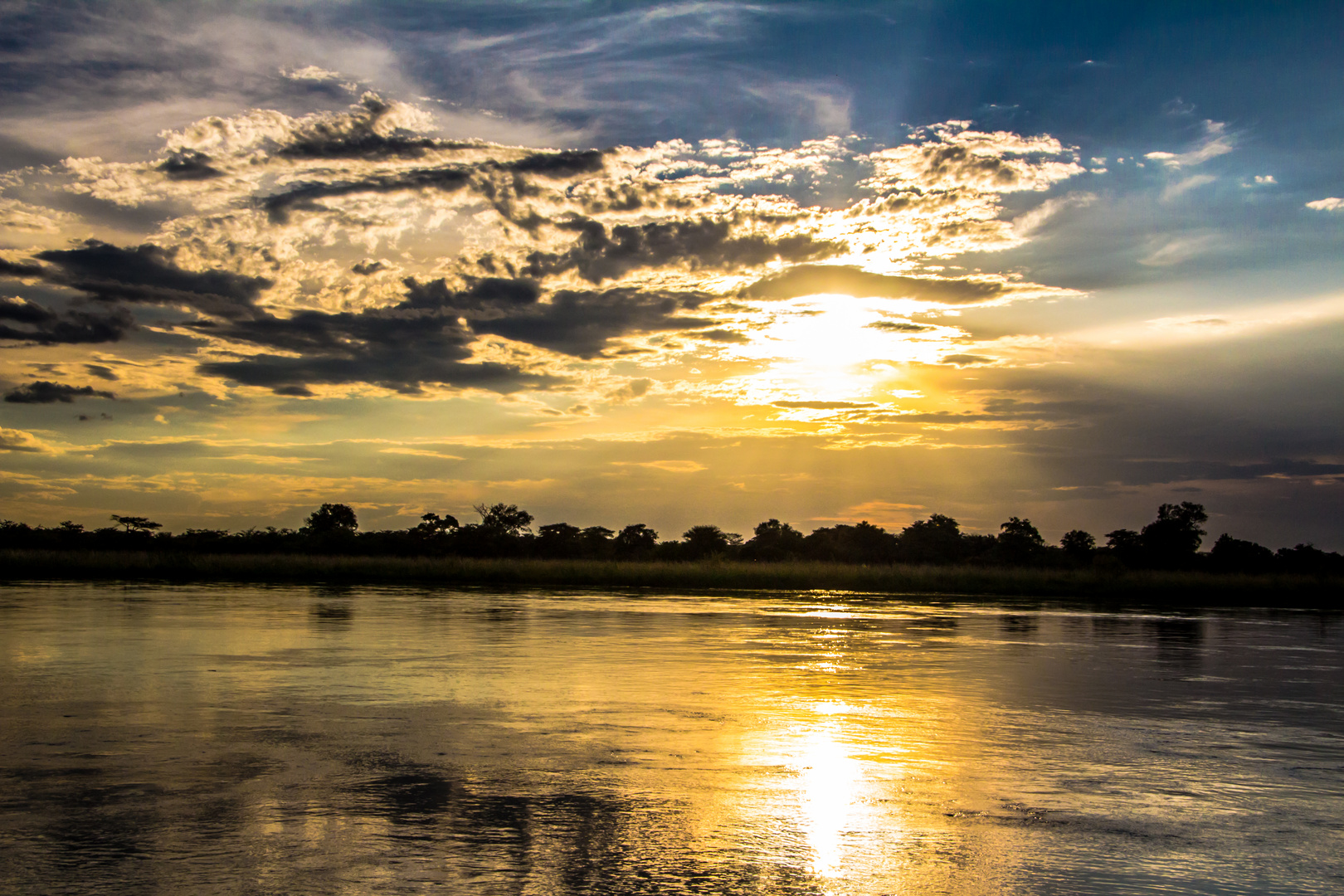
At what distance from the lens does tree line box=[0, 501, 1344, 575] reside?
87688 millimetres

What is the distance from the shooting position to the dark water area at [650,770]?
20.2 ft

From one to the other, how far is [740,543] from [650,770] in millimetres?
98898

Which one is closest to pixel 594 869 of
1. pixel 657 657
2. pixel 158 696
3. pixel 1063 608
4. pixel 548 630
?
pixel 158 696

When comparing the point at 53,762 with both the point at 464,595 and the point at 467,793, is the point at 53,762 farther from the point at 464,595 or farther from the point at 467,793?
the point at 464,595

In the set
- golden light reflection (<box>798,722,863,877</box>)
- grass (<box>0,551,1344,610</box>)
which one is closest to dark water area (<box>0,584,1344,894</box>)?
golden light reflection (<box>798,722,863,877</box>)

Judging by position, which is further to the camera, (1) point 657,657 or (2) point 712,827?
(1) point 657,657

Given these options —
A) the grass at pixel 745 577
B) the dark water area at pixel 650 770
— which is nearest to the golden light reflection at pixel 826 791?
the dark water area at pixel 650 770

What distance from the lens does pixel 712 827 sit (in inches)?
277

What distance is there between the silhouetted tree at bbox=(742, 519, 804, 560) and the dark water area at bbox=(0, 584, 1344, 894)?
253 feet

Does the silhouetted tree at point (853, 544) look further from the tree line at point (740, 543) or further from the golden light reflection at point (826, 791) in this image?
the golden light reflection at point (826, 791)

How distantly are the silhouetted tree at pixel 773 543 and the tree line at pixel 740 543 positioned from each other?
0.58 feet

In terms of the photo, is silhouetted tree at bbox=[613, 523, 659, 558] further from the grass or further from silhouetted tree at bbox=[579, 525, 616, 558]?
the grass

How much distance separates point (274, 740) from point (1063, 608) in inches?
1491

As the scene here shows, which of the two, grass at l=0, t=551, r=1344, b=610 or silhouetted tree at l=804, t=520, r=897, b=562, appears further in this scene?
silhouetted tree at l=804, t=520, r=897, b=562
